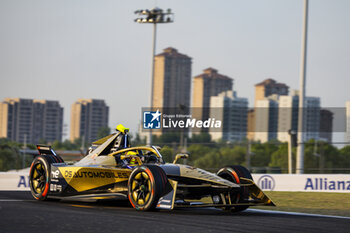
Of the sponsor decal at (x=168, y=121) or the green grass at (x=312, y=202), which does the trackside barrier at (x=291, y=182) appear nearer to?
the green grass at (x=312, y=202)

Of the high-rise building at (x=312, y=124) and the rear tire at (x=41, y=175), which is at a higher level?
the high-rise building at (x=312, y=124)

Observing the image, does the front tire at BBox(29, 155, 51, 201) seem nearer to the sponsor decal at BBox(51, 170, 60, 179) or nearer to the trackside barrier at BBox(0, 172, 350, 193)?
the sponsor decal at BBox(51, 170, 60, 179)

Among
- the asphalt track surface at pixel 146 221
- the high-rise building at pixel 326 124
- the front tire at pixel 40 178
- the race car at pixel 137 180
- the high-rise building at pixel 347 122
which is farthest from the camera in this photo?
the high-rise building at pixel 326 124

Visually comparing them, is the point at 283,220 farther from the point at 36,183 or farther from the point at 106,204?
the point at 36,183

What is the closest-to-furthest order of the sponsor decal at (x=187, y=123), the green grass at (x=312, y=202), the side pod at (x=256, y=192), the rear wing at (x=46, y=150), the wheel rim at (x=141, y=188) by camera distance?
the wheel rim at (x=141, y=188) < the side pod at (x=256, y=192) < the green grass at (x=312, y=202) < the rear wing at (x=46, y=150) < the sponsor decal at (x=187, y=123)

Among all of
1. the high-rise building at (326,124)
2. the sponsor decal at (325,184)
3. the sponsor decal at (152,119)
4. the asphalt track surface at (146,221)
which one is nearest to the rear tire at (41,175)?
the asphalt track surface at (146,221)

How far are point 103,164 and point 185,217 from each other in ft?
9.99

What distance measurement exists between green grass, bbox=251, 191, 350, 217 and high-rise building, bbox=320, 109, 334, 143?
272 inches

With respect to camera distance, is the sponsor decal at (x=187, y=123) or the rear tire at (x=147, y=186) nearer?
the rear tire at (x=147, y=186)

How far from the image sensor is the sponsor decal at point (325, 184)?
A: 19141 mm

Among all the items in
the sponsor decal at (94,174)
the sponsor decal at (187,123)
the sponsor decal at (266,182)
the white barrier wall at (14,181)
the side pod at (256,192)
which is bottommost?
the white barrier wall at (14,181)

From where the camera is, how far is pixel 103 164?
1267cm

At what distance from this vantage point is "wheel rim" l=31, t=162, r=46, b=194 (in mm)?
13663

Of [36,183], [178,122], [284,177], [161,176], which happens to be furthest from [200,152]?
[161,176]
